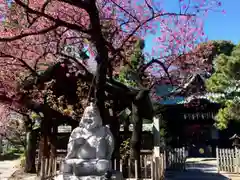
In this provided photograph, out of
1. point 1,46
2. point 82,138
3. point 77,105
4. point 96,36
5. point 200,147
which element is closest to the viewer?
point 82,138

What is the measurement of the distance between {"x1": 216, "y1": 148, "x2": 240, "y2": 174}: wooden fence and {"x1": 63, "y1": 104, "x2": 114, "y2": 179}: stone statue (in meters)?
8.91

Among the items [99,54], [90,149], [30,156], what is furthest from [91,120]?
[30,156]

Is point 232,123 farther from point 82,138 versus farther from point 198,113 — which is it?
point 82,138

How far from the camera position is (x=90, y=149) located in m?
6.57

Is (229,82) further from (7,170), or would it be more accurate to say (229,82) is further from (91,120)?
(7,170)

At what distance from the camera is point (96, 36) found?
7.25 meters

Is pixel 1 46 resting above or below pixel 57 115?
above

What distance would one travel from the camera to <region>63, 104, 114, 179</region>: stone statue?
6.34 metres

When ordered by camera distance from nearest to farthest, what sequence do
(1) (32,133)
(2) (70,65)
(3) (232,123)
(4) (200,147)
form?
1. (2) (70,65)
2. (1) (32,133)
3. (3) (232,123)
4. (4) (200,147)

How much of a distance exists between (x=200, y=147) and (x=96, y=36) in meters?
18.5

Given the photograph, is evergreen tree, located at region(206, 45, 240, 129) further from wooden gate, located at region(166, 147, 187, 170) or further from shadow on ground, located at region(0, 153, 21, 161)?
shadow on ground, located at region(0, 153, 21, 161)

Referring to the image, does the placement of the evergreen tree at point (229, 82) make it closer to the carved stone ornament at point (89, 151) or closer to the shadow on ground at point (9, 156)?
the carved stone ornament at point (89, 151)

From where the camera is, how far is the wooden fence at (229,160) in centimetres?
1355

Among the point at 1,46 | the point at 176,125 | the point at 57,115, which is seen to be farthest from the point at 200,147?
the point at 1,46
